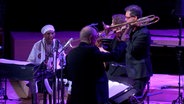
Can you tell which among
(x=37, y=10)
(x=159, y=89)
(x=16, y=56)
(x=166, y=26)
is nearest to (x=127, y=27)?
(x=159, y=89)

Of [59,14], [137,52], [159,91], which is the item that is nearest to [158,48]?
[159,91]

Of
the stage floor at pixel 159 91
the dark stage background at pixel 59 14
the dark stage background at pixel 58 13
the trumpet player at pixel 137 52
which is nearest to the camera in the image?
the trumpet player at pixel 137 52

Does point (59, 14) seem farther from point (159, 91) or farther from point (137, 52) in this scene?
point (137, 52)

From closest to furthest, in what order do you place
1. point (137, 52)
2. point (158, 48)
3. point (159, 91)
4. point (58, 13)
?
point (137, 52), point (159, 91), point (158, 48), point (58, 13)

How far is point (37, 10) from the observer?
42.3 ft

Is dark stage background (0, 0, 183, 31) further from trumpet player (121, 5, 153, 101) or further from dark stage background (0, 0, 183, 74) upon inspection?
trumpet player (121, 5, 153, 101)

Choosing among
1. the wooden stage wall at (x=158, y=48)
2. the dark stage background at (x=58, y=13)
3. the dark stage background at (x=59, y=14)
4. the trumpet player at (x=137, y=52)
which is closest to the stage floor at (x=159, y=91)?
the wooden stage wall at (x=158, y=48)

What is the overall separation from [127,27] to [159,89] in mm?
2421

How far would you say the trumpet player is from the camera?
7.34 meters

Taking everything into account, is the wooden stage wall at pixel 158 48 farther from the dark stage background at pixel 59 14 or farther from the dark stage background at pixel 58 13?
the dark stage background at pixel 58 13

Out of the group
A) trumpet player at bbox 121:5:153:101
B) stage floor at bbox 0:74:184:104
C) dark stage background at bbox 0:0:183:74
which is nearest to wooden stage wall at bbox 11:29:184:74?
stage floor at bbox 0:74:184:104

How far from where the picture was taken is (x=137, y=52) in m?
7.34

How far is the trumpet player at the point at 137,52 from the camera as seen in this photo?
24.1ft

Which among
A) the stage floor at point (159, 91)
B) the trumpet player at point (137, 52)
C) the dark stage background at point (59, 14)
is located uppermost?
the dark stage background at point (59, 14)
